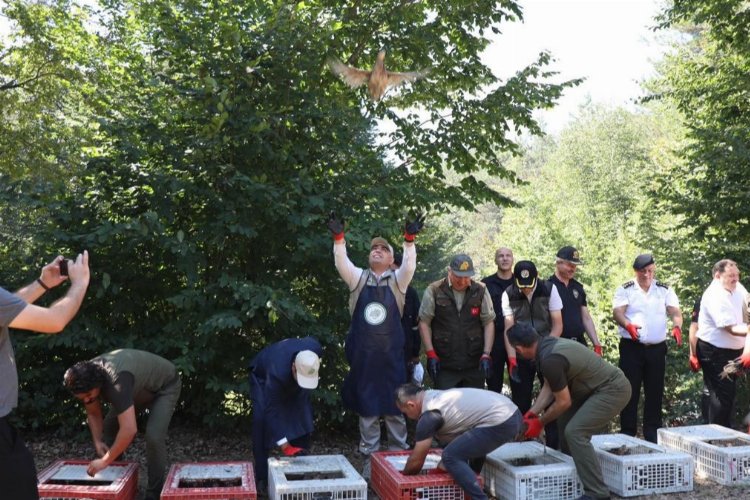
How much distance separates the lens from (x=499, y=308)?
5785 millimetres

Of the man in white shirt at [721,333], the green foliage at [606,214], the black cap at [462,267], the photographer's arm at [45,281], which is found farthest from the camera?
the green foliage at [606,214]

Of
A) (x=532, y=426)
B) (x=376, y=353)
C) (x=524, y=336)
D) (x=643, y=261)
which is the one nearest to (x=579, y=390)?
(x=532, y=426)

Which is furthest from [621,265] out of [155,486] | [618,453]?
[155,486]

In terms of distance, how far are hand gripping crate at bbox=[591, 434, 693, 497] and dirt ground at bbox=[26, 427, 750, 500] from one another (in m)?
1.97

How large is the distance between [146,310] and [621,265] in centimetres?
1412

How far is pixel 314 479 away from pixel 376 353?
1.08 metres

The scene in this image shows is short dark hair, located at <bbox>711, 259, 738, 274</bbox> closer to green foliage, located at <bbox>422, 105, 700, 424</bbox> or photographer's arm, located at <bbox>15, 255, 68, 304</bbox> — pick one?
green foliage, located at <bbox>422, 105, 700, 424</bbox>

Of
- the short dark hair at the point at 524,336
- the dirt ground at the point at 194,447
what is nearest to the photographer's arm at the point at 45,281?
the dirt ground at the point at 194,447

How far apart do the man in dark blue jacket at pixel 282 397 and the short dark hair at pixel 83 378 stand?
43.8 inches

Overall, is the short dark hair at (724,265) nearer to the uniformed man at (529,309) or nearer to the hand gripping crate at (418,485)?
the uniformed man at (529,309)

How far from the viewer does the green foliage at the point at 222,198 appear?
18.1 feet

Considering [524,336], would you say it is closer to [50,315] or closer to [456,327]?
[456,327]

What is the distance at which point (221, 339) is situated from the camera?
5863 mm

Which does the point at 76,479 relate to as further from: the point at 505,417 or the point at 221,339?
the point at 505,417
